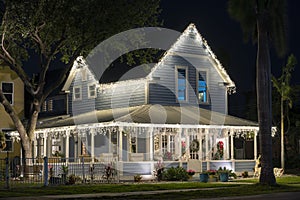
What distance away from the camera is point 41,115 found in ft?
149

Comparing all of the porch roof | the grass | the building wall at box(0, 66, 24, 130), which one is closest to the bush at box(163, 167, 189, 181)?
the porch roof

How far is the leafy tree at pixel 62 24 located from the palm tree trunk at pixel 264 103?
753cm

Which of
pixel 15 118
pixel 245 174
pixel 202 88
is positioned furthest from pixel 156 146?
pixel 15 118

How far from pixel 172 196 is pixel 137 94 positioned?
47.9 ft

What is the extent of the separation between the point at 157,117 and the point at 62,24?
685 centimetres

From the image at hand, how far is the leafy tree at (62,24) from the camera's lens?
29000 mm

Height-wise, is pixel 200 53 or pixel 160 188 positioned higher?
pixel 200 53

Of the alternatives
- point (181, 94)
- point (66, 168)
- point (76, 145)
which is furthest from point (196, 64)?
point (66, 168)

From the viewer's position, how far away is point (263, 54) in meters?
25.9

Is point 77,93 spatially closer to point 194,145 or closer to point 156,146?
point 156,146

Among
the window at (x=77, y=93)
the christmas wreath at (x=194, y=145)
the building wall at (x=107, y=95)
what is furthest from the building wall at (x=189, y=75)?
the window at (x=77, y=93)

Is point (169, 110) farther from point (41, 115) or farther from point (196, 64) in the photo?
point (41, 115)

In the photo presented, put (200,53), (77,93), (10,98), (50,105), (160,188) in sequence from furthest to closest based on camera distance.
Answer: (50,105) → (10,98) → (77,93) → (200,53) → (160,188)

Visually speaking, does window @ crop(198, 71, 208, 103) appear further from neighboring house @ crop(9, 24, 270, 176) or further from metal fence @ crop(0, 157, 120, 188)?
metal fence @ crop(0, 157, 120, 188)
